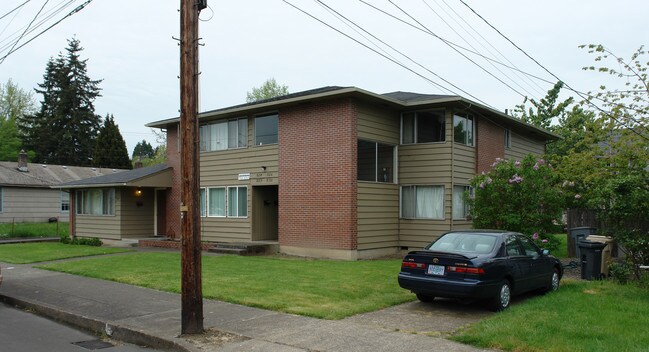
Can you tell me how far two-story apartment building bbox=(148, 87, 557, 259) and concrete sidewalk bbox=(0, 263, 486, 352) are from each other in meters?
8.13

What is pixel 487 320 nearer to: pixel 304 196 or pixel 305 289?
pixel 305 289

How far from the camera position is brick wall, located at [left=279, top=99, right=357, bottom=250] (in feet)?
59.6

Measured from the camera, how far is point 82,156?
5947 centimetres

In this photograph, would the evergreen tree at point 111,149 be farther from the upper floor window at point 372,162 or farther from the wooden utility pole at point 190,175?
the wooden utility pole at point 190,175

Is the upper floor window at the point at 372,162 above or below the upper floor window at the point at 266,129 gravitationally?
below

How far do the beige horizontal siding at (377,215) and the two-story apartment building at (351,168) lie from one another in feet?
0.12

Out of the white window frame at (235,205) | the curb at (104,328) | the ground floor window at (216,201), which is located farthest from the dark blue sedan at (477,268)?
the ground floor window at (216,201)

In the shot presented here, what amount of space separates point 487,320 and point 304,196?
11438 mm

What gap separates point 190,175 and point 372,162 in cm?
1211

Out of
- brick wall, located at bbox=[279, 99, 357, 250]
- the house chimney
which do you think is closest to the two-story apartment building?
brick wall, located at bbox=[279, 99, 357, 250]

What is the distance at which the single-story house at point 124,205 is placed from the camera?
79.8 feet

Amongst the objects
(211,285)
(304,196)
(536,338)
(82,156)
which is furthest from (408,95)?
(82,156)

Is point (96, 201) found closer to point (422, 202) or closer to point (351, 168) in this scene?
point (351, 168)

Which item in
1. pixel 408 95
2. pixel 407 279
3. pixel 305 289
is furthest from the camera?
pixel 408 95
